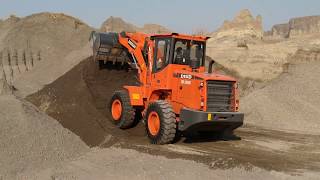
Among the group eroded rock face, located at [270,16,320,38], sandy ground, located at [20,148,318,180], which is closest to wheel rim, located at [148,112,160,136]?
sandy ground, located at [20,148,318,180]

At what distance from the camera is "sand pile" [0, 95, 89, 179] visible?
305 inches

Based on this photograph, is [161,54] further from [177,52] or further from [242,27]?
[242,27]

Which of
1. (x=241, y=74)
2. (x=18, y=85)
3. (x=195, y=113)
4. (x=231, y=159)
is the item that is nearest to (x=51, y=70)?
(x=18, y=85)

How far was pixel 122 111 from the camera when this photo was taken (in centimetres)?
1152

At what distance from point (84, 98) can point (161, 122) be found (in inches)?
149

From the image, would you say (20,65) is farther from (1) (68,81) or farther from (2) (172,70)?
(2) (172,70)

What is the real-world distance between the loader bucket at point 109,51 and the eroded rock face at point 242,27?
2042 cm

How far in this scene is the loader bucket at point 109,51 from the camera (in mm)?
12953

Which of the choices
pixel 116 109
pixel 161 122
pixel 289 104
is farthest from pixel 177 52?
pixel 289 104

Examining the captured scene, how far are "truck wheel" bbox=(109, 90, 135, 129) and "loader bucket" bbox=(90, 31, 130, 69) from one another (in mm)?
→ 1776

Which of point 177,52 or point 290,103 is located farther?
point 290,103

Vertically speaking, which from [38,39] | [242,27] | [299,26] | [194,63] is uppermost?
[299,26]

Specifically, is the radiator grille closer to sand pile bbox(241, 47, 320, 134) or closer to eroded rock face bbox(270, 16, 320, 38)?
sand pile bbox(241, 47, 320, 134)

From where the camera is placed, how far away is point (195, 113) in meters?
9.50
